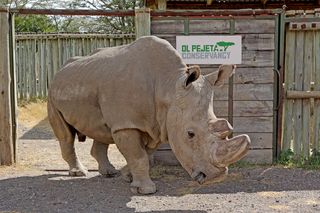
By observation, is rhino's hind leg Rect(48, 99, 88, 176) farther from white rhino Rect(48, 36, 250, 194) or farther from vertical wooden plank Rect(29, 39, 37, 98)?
vertical wooden plank Rect(29, 39, 37, 98)

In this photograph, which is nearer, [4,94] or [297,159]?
[4,94]

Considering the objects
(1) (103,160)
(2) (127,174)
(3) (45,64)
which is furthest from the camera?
(3) (45,64)

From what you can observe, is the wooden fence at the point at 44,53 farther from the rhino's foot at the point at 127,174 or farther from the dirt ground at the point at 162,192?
the rhino's foot at the point at 127,174

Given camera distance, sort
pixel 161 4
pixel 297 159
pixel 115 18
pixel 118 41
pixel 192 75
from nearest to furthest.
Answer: pixel 192 75, pixel 297 159, pixel 161 4, pixel 118 41, pixel 115 18

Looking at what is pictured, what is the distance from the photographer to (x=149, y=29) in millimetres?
7848

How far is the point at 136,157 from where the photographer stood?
625cm

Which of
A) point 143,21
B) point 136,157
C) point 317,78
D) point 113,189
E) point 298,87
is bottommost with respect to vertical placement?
point 113,189

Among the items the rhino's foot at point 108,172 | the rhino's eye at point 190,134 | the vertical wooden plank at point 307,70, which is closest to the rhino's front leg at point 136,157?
the rhino's eye at point 190,134

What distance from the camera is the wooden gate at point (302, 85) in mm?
7922

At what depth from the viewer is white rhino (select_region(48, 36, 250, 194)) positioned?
5.47 m

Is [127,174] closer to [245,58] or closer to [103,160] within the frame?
[103,160]

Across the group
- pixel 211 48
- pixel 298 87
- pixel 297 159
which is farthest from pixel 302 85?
pixel 211 48

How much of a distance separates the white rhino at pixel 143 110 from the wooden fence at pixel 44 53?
24.1 feet

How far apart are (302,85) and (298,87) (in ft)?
0.21
